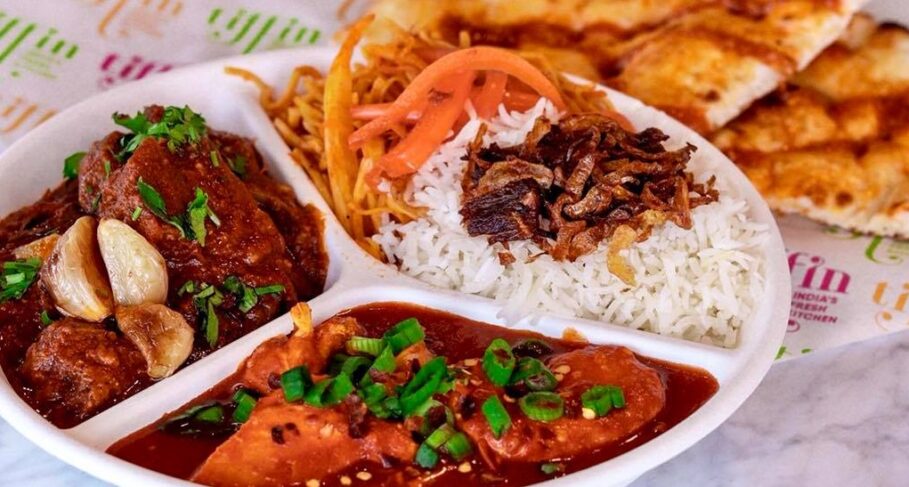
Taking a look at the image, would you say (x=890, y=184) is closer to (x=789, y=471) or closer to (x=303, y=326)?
(x=789, y=471)

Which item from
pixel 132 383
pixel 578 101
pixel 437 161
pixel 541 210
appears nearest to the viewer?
pixel 132 383

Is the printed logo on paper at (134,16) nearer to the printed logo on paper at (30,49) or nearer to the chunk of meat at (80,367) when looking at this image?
the printed logo on paper at (30,49)

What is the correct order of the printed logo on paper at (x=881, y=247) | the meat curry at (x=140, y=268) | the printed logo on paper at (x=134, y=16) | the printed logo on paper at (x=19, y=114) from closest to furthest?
the meat curry at (x=140, y=268) < the printed logo on paper at (x=881, y=247) < the printed logo on paper at (x=19, y=114) < the printed logo on paper at (x=134, y=16)

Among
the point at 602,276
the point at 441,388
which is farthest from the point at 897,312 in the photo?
the point at 441,388

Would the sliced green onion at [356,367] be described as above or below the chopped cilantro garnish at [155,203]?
below

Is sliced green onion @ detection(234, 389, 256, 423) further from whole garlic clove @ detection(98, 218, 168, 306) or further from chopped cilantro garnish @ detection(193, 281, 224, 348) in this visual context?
whole garlic clove @ detection(98, 218, 168, 306)

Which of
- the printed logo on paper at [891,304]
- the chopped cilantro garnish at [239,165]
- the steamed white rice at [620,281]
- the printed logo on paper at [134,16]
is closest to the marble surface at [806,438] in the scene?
the printed logo on paper at [891,304]
